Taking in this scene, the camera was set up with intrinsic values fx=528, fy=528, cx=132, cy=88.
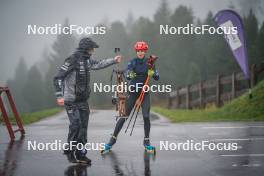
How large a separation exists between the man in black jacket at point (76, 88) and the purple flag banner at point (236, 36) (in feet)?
30.2

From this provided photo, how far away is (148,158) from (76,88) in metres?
1.66

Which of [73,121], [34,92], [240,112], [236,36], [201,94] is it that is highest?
[34,92]

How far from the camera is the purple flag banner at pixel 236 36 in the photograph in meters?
17.1

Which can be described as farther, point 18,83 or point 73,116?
point 18,83

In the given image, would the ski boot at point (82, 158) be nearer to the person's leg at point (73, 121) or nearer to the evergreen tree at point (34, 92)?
the person's leg at point (73, 121)

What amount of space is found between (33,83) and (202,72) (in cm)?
5611

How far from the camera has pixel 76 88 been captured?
873 centimetres

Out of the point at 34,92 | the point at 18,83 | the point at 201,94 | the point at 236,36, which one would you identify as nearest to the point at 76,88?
the point at 236,36

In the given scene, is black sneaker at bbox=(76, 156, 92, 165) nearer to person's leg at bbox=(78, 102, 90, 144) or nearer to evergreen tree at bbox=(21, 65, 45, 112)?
person's leg at bbox=(78, 102, 90, 144)

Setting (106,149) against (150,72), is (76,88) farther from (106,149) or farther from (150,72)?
(150,72)

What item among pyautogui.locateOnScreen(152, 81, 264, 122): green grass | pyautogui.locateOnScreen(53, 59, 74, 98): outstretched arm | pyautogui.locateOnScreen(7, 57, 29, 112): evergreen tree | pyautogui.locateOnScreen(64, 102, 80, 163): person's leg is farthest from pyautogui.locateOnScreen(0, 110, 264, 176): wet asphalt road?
pyautogui.locateOnScreen(7, 57, 29, 112): evergreen tree

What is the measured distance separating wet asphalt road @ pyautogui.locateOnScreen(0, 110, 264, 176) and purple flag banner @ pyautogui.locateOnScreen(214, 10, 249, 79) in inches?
189

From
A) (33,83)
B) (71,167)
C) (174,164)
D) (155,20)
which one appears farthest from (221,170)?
(33,83)

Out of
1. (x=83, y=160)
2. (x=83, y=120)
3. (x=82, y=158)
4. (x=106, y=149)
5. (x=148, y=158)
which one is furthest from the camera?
(x=106, y=149)
